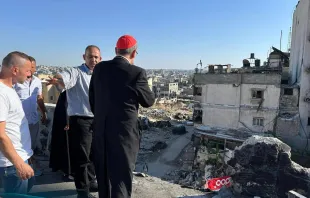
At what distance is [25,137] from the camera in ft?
8.81

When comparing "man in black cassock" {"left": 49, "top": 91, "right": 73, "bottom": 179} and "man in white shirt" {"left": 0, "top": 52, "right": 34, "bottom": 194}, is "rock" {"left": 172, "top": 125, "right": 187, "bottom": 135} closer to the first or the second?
"man in black cassock" {"left": 49, "top": 91, "right": 73, "bottom": 179}

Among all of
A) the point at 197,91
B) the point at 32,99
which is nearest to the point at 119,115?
the point at 32,99

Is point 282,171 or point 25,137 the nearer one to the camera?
point 25,137

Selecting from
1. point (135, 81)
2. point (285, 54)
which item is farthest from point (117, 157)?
point (285, 54)

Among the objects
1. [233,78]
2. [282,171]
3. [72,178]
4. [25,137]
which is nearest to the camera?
[25,137]

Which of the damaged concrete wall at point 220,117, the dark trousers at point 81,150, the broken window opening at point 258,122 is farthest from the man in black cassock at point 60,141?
the broken window opening at point 258,122

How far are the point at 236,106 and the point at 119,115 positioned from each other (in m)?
20.3

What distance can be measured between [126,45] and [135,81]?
0.37 metres

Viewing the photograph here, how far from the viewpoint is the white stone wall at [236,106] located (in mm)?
20250

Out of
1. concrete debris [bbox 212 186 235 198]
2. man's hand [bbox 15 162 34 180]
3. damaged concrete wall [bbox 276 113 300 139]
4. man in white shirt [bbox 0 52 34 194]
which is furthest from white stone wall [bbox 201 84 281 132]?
man's hand [bbox 15 162 34 180]

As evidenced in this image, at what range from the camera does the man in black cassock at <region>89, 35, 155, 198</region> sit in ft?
8.18

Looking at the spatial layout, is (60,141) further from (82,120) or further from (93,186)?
(93,186)

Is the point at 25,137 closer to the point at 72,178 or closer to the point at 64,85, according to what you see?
the point at 64,85

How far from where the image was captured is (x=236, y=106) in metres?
21.6
